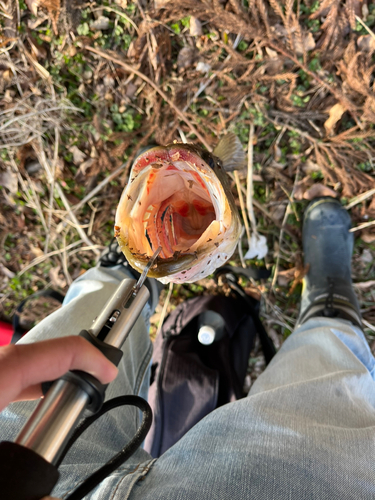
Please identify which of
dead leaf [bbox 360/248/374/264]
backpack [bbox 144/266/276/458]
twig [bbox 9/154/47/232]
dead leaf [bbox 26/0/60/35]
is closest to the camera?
backpack [bbox 144/266/276/458]

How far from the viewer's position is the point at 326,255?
201cm

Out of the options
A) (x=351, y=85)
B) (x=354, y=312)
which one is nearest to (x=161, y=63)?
(x=351, y=85)

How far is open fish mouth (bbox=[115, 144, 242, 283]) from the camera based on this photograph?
103cm

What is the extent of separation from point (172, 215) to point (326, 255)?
1.15 meters

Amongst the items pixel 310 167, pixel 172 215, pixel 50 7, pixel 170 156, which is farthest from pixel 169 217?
pixel 50 7

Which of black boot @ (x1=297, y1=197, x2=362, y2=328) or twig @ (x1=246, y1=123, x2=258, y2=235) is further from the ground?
twig @ (x1=246, y1=123, x2=258, y2=235)

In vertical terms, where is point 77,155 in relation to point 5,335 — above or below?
above

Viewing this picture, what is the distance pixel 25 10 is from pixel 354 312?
8.29ft

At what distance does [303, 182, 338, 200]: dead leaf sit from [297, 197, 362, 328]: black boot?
38 mm

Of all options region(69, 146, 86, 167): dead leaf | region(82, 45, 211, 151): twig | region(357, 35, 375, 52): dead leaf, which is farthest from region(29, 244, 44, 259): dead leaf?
region(357, 35, 375, 52): dead leaf

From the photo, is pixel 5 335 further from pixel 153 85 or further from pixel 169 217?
pixel 153 85

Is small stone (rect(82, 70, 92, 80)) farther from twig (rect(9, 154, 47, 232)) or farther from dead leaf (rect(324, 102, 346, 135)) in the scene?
dead leaf (rect(324, 102, 346, 135))

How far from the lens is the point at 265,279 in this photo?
2.14 m

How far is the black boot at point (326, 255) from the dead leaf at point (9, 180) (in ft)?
6.34
